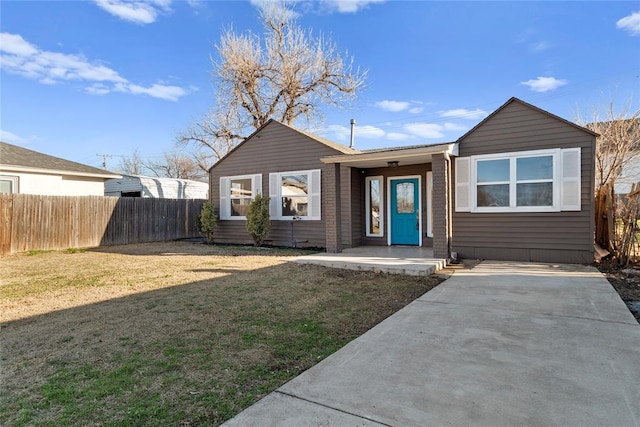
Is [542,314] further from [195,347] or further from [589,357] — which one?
[195,347]

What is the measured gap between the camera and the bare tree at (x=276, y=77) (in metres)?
20.6

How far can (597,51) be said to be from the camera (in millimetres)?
13688

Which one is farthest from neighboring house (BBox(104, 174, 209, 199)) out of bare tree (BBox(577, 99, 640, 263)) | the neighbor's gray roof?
bare tree (BBox(577, 99, 640, 263))

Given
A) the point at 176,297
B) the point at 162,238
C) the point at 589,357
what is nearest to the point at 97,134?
the point at 162,238

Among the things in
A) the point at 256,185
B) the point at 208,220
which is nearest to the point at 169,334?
the point at 256,185

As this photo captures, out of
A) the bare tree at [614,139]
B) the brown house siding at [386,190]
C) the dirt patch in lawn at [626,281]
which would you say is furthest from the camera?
the bare tree at [614,139]

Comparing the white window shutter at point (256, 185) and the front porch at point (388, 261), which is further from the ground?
the white window shutter at point (256, 185)

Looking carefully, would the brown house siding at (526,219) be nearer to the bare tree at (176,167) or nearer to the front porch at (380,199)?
the front porch at (380,199)

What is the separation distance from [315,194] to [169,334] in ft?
24.4

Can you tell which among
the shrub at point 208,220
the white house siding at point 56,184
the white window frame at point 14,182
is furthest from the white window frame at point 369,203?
the white window frame at point 14,182

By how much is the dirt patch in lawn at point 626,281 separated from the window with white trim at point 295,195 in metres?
6.82

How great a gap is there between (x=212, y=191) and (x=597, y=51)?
1536 centimetres

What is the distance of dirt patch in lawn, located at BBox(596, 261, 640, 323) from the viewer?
4.69 metres

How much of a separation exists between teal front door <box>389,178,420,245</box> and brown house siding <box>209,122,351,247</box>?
146 centimetres
